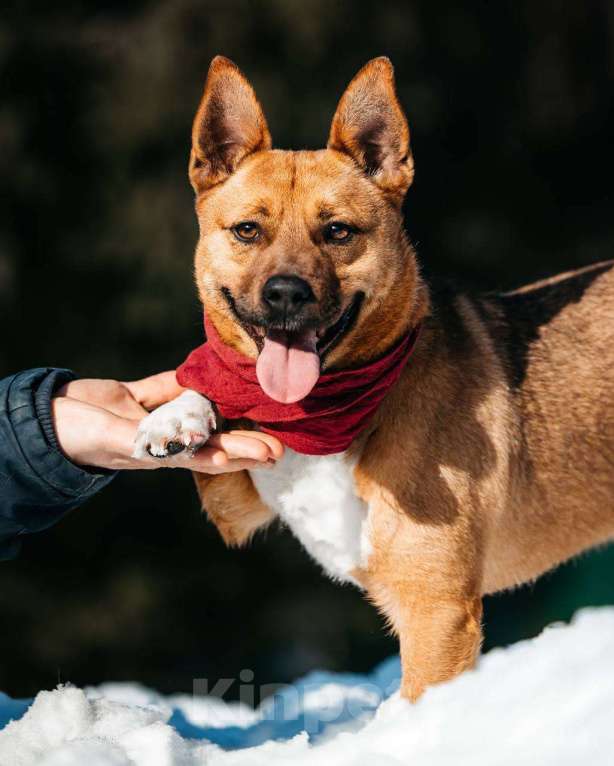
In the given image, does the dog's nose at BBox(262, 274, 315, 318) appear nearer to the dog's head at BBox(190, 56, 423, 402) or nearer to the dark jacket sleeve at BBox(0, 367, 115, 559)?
the dog's head at BBox(190, 56, 423, 402)

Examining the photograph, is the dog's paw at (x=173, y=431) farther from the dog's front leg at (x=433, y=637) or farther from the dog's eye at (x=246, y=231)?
the dog's front leg at (x=433, y=637)

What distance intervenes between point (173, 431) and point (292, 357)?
1.23 ft

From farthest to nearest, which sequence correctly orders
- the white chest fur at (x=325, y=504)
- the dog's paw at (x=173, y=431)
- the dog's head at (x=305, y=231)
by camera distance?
the white chest fur at (x=325, y=504) → the dog's head at (x=305, y=231) → the dog's paw at (x=173, y=431)

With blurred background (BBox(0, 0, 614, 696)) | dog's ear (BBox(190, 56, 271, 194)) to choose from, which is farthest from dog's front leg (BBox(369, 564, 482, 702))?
blurred background (BBox(0, 0, 614, 696))

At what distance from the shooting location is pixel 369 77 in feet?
8.96

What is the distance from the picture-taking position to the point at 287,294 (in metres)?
2.48

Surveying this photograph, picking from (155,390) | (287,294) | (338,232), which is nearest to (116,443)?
(155,390)

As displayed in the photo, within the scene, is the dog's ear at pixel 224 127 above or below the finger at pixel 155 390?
above

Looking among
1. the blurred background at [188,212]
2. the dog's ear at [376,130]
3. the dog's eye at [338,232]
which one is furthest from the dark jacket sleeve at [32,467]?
the blurred background at [188,212]

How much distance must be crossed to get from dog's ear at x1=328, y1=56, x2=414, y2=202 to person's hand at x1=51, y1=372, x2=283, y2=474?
0.90m

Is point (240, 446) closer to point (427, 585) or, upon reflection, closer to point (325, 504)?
point (325, 504)

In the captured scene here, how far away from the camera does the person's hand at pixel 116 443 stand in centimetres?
255

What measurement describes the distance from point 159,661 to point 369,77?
454cm

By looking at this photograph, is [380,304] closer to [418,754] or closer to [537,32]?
[418,754]
